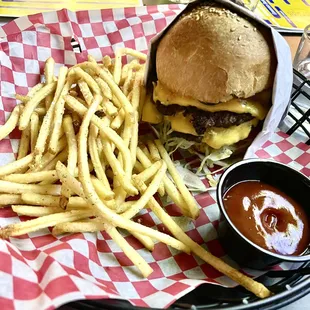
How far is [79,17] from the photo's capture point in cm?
236

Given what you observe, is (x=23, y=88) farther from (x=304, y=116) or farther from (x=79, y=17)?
(x=304, y=116)

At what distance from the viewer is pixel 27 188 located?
4.91ft

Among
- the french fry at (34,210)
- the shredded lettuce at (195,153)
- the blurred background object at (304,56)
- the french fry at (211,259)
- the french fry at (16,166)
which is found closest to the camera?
the french fry at (211,259)

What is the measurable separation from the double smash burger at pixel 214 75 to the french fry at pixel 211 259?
399 millimetres

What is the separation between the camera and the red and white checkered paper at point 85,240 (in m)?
1.16

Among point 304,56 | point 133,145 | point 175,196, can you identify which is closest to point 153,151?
point 133,145

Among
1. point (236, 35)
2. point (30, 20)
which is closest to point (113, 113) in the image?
point (236, 35)

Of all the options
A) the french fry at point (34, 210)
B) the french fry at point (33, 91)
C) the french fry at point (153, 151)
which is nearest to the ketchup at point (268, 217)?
the french fry at point (153, 151)

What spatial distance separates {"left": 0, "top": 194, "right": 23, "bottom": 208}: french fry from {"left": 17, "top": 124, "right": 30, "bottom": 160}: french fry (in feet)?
0.79

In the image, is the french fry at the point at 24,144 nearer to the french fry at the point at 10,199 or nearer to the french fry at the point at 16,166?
the french fry at the point at 16,166

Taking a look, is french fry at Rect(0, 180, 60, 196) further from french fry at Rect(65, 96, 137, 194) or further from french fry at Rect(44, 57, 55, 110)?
french fry at Rect(44, 57, 55, 110)

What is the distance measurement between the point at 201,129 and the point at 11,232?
801 mm

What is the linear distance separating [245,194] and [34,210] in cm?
72

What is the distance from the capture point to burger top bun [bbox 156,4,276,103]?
5.41 ft
